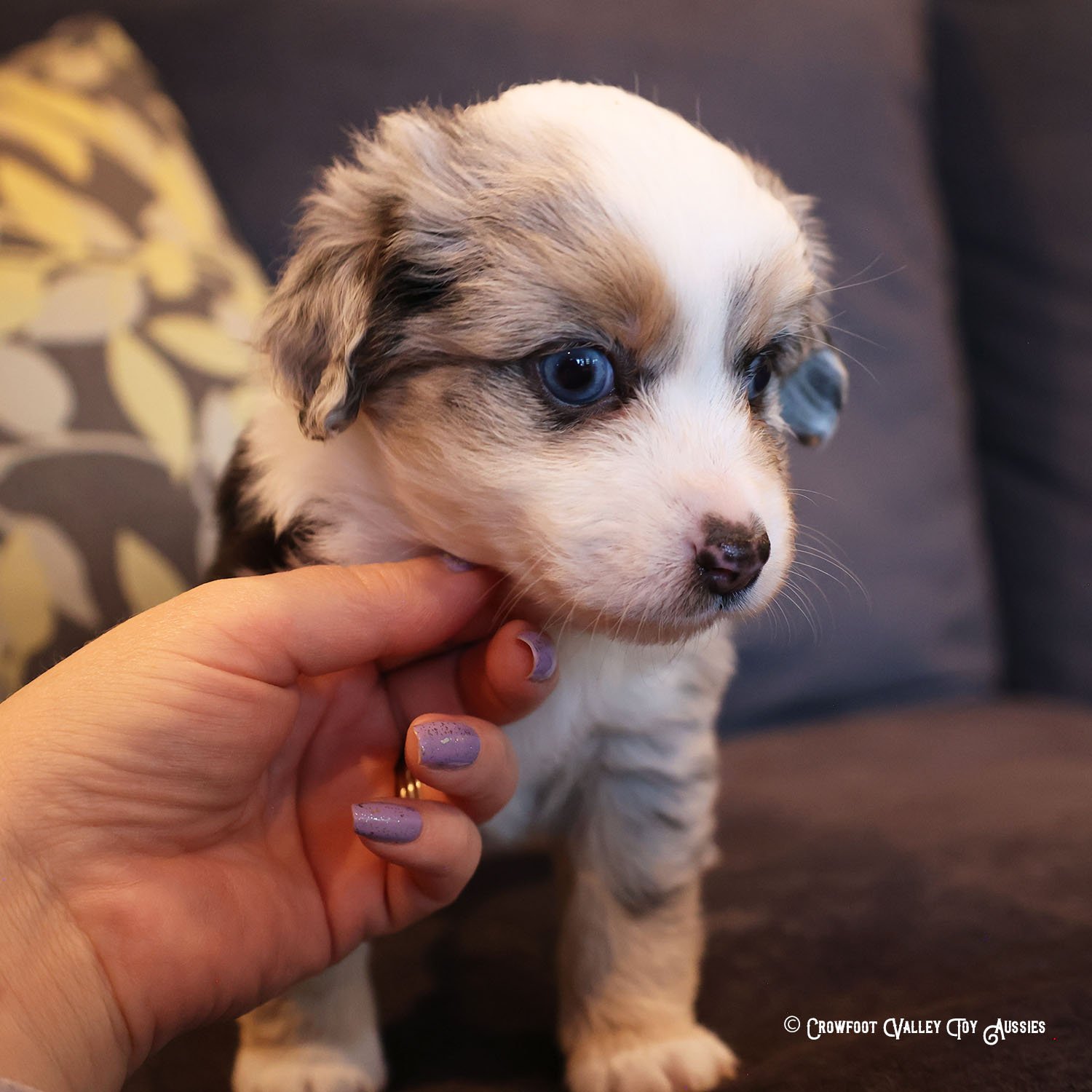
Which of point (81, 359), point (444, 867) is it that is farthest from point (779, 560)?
point (81, 359)

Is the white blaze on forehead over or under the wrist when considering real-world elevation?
over

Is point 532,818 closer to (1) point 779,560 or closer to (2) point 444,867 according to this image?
(2) point 444,867

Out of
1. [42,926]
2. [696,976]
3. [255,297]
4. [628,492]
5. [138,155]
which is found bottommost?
[696,976]

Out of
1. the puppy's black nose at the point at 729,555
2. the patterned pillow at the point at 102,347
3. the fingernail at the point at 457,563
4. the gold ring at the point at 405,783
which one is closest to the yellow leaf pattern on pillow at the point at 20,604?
the patterned pillow at the point at 102,347

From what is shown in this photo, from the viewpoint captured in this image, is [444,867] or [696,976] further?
[696,976]

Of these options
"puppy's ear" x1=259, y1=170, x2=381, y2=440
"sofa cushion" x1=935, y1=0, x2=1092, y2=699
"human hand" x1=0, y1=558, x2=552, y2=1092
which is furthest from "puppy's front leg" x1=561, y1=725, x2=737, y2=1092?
"sofa cushion" x1=935, y1=0, x2=1092, y2=699

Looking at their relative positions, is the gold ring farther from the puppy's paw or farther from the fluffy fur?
the puppy's paw

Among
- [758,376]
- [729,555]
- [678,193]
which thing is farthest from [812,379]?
[729,555]

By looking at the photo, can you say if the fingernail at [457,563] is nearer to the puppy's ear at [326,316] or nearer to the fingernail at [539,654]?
the fingernail at [539,654]
